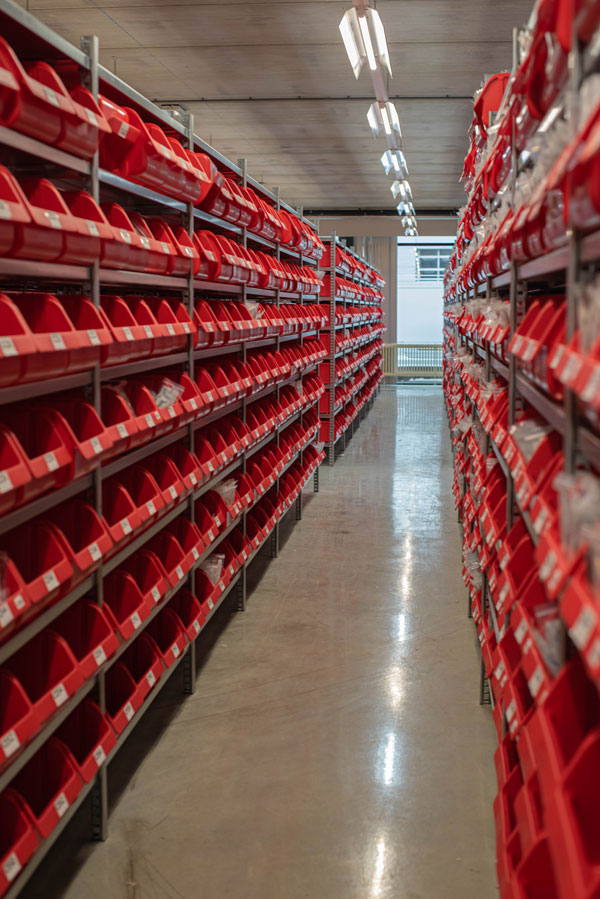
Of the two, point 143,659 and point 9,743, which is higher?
point 9,743

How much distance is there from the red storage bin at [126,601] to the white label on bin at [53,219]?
4.42 feet

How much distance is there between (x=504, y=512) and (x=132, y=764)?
175 cm

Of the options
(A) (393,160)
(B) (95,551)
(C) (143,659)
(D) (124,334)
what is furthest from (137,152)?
(A) (393,160)

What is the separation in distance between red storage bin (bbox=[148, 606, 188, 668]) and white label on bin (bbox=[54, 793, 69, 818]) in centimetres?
120

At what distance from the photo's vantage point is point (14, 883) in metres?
2.31

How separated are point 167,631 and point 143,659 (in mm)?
287

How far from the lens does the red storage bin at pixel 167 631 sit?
3.85 meters

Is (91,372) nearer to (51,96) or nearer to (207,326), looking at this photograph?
(51,96)

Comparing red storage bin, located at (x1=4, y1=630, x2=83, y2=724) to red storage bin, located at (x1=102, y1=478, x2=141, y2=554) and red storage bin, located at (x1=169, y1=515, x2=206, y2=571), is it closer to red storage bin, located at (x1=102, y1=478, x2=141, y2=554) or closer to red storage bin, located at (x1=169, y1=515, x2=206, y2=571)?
red storage bin, located at (x1=102, y1=478, x2=141, y2=554)

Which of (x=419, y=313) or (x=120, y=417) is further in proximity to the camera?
(x=419, y=313)

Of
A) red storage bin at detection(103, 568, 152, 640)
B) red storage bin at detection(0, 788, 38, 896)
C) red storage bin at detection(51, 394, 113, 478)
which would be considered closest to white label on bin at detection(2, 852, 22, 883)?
red storage bin at detection(0, 788, 38, 896)

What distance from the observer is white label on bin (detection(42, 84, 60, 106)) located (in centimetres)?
236

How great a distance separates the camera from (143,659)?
3682mm

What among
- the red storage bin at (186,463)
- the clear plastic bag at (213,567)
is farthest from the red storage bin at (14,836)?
the clear plastic bag at (213,567)
